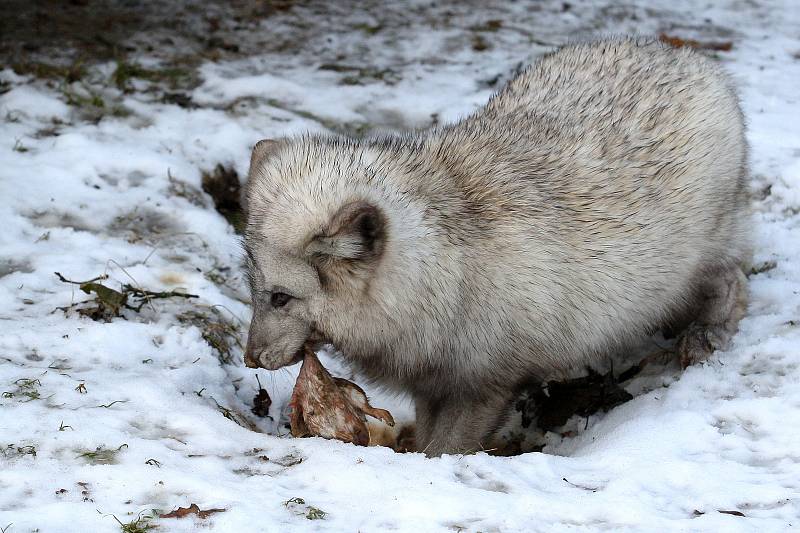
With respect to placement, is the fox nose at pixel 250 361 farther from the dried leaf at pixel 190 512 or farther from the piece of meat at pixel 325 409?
the dried leaf at pixel 190 512

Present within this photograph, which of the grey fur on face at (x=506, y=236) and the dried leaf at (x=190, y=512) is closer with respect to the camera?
the dried leaf at (x=190, y=512)

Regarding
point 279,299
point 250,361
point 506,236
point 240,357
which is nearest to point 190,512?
point 250,361

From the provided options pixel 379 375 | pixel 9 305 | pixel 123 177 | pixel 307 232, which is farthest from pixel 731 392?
pixel 123 177

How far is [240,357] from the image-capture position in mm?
5383

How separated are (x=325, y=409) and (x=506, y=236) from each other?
1.14m

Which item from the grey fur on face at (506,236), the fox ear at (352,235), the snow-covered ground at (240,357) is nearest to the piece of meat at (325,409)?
the grey fur on face at (506,236)

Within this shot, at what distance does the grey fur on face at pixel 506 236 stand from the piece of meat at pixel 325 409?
17cm

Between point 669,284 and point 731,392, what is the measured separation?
2.07ft

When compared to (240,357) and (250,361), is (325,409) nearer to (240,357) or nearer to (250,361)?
(250,361)

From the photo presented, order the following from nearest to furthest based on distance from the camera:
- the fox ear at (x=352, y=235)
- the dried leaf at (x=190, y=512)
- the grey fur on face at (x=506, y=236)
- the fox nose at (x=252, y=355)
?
the dried leaf at (x=190, y=512) → the fox ear at (x=352, y=235) → the grey fur on face at (x=506, y=236) → the fox nose at (x=252, y=355)

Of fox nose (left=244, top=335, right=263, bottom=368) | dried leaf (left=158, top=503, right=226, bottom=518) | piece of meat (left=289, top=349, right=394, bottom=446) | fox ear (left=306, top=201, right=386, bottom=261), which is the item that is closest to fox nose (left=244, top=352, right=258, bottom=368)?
fox nose (left=244, top=335, right=263, bottom=368)

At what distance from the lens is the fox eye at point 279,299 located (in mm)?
4250

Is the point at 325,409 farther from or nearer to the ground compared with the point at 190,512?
nearer to the ground

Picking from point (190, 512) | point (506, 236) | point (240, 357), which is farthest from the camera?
point (240, 357)
